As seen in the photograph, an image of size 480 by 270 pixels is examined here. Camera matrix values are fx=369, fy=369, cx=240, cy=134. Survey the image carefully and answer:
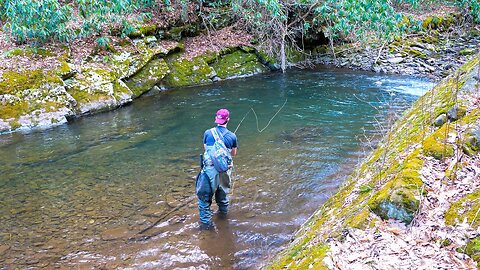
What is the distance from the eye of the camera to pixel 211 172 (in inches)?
214

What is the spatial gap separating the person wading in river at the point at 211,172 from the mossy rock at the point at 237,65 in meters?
12.3

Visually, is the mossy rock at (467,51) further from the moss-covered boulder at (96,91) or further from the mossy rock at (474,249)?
the mossy rock at (474,249)

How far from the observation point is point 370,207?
3.38m

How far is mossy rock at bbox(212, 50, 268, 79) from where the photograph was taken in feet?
58.2

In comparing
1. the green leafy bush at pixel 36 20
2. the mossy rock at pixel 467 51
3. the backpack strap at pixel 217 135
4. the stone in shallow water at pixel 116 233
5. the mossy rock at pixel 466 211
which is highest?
the green leafy bush at pixel 36 20

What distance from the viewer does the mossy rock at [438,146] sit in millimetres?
3949

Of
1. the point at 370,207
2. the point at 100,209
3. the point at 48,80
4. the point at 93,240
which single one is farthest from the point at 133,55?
the point at 370,207

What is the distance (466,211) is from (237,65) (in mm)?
15819

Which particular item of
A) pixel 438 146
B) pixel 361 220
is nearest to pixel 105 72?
pixel 438 146

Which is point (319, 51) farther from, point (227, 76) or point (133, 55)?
point (133, 55)

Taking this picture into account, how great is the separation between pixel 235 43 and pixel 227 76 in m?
2.45

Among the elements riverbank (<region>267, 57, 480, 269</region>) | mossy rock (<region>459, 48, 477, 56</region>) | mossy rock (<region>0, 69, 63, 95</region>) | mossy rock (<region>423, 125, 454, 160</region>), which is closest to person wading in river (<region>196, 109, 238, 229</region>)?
riverbank (<region>267, 57, 480, 269</region>)

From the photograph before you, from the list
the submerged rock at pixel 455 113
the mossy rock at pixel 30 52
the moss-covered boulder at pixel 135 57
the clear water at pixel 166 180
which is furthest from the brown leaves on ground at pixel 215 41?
the submerged rock at pixel 455 113

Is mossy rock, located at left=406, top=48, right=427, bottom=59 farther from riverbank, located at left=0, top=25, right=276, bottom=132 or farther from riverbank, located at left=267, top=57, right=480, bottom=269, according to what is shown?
riverbank, located at left=267, top=57, right=480, bottom=269
